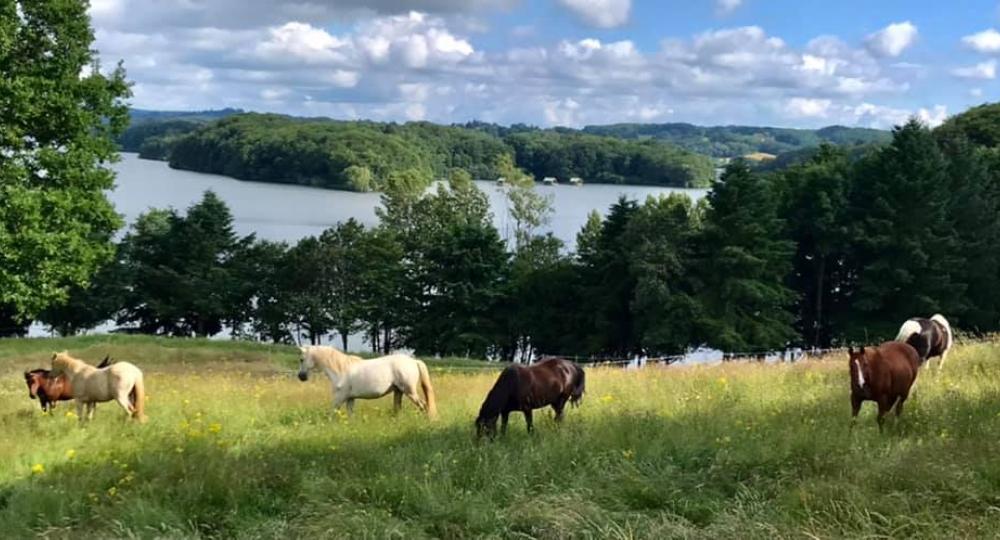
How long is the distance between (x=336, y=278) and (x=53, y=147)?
1290 inches

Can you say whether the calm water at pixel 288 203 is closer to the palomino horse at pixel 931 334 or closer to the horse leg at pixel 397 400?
the horse leg at pixel 397 400

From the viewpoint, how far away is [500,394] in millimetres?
9117

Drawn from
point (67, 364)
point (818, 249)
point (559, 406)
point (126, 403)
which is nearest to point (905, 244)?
point (818, 249)

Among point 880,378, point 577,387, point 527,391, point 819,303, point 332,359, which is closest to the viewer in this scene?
point 880,378

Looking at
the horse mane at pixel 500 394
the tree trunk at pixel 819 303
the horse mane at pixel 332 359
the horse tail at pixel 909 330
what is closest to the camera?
the horse mane at pixel 500 394

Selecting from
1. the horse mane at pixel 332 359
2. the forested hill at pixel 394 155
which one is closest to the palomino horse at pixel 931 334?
the horse mane at pixel 332 359

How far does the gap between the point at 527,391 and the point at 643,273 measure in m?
34.9

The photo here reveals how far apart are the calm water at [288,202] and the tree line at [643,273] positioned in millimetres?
18571

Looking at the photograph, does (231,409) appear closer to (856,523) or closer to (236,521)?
(236,521)

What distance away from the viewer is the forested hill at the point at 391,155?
147000mm

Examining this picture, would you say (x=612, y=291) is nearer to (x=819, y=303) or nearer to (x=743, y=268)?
(x=743, y=268)

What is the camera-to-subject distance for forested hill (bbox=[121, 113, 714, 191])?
14700cm

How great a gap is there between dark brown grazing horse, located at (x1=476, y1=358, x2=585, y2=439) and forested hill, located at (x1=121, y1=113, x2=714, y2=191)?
129 m

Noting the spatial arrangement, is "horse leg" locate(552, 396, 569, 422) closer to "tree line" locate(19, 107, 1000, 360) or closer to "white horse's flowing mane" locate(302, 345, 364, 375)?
"white horse's flowing mane" locate(302, 345, 364, 375)
